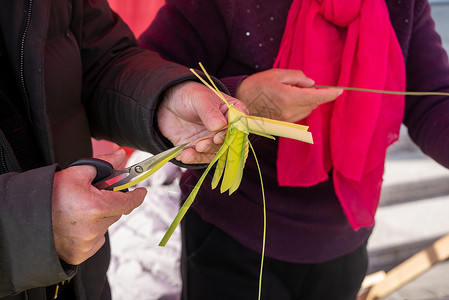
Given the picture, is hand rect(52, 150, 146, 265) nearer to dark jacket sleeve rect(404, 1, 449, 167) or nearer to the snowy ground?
the snowy ground

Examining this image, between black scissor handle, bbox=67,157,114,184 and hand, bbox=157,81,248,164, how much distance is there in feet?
0.38

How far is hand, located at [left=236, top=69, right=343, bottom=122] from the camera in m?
0.66

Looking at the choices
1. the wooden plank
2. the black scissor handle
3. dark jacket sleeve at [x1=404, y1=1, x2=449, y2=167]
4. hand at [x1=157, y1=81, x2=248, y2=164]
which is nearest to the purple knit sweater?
dark jacket sleeve at [x1=404, y1=1, x2=449, y2=167]

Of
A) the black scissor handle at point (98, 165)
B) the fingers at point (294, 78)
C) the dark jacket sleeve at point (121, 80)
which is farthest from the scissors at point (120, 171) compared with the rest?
the fingers at point (294, 78)

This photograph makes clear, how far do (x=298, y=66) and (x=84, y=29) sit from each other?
0.35 metres

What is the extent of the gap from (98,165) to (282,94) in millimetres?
307

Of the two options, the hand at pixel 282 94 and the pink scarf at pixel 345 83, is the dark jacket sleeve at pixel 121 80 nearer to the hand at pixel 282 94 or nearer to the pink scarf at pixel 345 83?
the hand at pixel 282 94

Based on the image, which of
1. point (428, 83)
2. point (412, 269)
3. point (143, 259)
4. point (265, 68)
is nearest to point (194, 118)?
point (265, 68)

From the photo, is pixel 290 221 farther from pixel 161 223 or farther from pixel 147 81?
pixel 147 81

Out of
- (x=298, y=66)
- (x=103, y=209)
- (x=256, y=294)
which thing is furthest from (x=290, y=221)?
(x=103, y=209)

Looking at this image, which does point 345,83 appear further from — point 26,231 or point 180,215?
point 26,231

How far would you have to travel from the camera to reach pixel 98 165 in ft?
1.58

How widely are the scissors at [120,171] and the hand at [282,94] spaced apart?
0.63 feet

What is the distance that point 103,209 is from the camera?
0.44m
